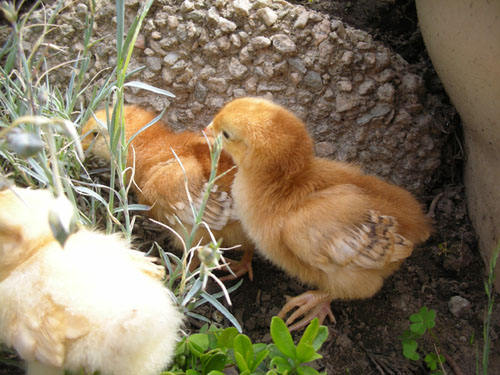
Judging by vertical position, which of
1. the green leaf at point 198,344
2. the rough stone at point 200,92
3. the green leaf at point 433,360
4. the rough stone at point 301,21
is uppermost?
the rough stone at point 301,21

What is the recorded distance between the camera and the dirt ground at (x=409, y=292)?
196cm

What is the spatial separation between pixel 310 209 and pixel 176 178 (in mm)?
596

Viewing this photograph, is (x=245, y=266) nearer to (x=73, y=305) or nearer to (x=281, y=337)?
(x=281, y=337)

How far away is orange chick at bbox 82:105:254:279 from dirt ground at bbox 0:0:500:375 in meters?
0.21

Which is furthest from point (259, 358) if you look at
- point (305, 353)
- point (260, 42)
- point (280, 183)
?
point (260, 42)

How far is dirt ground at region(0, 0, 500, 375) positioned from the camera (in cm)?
196

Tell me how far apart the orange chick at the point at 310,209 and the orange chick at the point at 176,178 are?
0.47 ft

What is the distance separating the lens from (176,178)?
199 centimetres

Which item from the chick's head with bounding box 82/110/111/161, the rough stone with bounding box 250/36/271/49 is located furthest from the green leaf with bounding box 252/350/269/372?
the rough stone with bounding box 250/36/271/49

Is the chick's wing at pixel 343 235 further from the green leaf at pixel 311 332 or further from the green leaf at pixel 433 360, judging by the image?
the green leaf at pixel 433 360

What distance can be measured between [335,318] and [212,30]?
5.07 feet

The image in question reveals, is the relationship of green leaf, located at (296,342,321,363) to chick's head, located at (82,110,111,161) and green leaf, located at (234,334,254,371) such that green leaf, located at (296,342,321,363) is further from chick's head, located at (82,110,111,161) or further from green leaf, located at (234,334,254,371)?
chick's head, located at (82,110,111,161)

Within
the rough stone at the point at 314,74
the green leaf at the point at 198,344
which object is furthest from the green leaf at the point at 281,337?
the rough stone at the point at 314,74

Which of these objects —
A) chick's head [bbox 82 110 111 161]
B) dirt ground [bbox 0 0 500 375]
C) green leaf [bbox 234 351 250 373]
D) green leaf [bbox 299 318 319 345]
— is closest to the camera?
green leaf [bbox 234 351 250 373]
